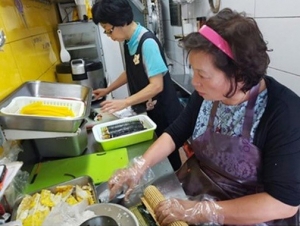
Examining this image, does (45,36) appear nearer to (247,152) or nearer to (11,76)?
(11,76)

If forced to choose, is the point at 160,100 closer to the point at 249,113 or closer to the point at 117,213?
the point at 249,113

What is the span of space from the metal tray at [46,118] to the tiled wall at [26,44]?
66 millimetres

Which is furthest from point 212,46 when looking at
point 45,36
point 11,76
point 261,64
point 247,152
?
point 45,36

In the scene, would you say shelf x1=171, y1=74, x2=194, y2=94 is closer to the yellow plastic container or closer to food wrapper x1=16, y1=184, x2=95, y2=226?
the yellow plastic container

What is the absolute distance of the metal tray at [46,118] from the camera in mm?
918

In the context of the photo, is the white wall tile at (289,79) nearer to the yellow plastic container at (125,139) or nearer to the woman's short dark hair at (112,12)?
the yellow plastic container at (125,139)

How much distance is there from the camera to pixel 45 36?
217cm


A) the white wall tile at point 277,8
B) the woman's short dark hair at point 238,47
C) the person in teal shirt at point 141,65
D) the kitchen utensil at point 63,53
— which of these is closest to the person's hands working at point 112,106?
the person in teal shirt at point 141,65

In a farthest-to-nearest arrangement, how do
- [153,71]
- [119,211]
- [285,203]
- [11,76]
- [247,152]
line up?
[153,71]
[11,76]
[247,152]
[285,203]
[119,211]

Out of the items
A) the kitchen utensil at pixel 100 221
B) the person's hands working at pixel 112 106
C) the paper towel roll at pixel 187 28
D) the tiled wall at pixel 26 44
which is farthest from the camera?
the paper towel roll at pixel 187 28

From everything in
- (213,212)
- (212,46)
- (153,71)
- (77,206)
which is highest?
(212,46)

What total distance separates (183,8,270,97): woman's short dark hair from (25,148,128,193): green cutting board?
62 cm

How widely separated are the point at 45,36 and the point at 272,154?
2.05m

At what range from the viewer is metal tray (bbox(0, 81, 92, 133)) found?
0.92 m
